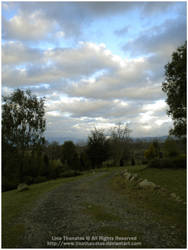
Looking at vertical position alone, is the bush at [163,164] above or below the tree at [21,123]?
below

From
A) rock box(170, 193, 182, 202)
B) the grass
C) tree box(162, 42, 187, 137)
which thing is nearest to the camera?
the grass

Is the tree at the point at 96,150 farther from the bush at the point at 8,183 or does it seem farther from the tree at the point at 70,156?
the bush at the point at 8,183

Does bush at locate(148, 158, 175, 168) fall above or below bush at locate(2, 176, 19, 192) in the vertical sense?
above

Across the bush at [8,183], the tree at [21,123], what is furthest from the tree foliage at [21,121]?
the bush at [8,183]

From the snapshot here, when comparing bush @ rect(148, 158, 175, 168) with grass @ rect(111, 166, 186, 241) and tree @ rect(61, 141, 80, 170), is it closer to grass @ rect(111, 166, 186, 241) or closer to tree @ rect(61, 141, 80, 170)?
grass @ rect(111, 166, 186, 241)

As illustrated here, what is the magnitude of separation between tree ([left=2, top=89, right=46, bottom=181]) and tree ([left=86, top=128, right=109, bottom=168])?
2437 centimetres

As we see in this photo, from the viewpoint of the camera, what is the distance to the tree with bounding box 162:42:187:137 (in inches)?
578

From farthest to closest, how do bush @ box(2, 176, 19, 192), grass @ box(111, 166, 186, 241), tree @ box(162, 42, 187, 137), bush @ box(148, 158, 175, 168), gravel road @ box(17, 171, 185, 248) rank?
bush @ box(2, 176, 19, 192)
bush @ box(148, 158, 175, 168)
tree @ box(162, 42, 187, 137)
grass @ box(111, 166, 186, 241)
gravel road @ box(17, 171, 185, 248)

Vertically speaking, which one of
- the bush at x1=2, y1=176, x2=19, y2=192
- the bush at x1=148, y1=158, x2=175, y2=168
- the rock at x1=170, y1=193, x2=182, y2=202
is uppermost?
the rock at x1=170, y1=193, x2=182, y2=202

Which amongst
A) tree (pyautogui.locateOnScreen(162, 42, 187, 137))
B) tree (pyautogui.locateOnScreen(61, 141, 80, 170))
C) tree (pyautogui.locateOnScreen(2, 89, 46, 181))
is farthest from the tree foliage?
tree (pyautogui.locateOnScreen(61, 141, 80, 170))

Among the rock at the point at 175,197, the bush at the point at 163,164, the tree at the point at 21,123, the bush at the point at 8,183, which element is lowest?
the bush at the point at 8,183

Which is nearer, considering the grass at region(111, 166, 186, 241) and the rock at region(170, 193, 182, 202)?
the grass at region(111, 166, 186, 241)

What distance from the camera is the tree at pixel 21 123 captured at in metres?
17.0

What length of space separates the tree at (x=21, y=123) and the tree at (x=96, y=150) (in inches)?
960
